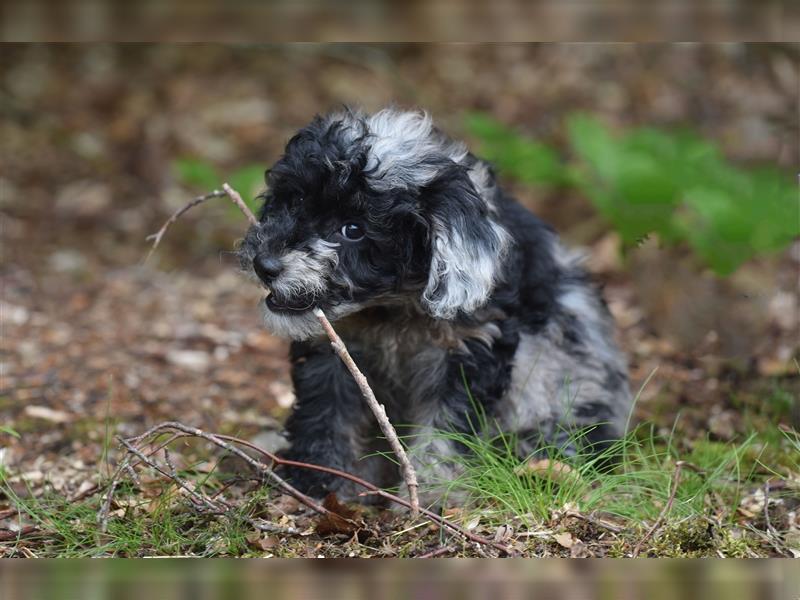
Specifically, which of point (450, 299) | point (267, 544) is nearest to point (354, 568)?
point (267, 544)

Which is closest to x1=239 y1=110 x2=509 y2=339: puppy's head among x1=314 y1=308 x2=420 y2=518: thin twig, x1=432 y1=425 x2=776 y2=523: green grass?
x1=314 y1=308 x2=420 y2=518: thin twig

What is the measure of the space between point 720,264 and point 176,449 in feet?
10.7

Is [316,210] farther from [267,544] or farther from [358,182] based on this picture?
[267,544]

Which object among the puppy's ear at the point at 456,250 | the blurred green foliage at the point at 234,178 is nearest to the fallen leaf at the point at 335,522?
the puppy's ear at the point at 456,250

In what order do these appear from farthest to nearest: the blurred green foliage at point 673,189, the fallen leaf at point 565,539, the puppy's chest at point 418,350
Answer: the blurred green foliage at point 673,189 < the puppy's chest at point 418,350 < the fallen leaf at point 565,539

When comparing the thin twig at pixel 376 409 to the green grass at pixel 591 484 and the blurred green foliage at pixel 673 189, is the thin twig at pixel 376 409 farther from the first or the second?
the blurred green foliage at pixel 673 189

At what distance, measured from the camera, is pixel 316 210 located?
424 cm

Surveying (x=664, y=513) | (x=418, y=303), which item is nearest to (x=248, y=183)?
(x=418, y=303)

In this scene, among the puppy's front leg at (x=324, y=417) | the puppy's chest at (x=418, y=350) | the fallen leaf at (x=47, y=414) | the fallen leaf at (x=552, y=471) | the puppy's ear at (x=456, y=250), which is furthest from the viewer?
the fallen leaf at (x=47, y=414)

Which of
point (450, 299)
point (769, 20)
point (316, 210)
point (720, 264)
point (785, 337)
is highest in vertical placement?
point (769, 20)

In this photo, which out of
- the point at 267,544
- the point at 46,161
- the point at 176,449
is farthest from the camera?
the point at 46,161

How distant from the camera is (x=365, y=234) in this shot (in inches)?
167

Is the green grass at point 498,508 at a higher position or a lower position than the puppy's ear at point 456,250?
lower

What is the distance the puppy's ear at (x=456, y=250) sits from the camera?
4.22m
